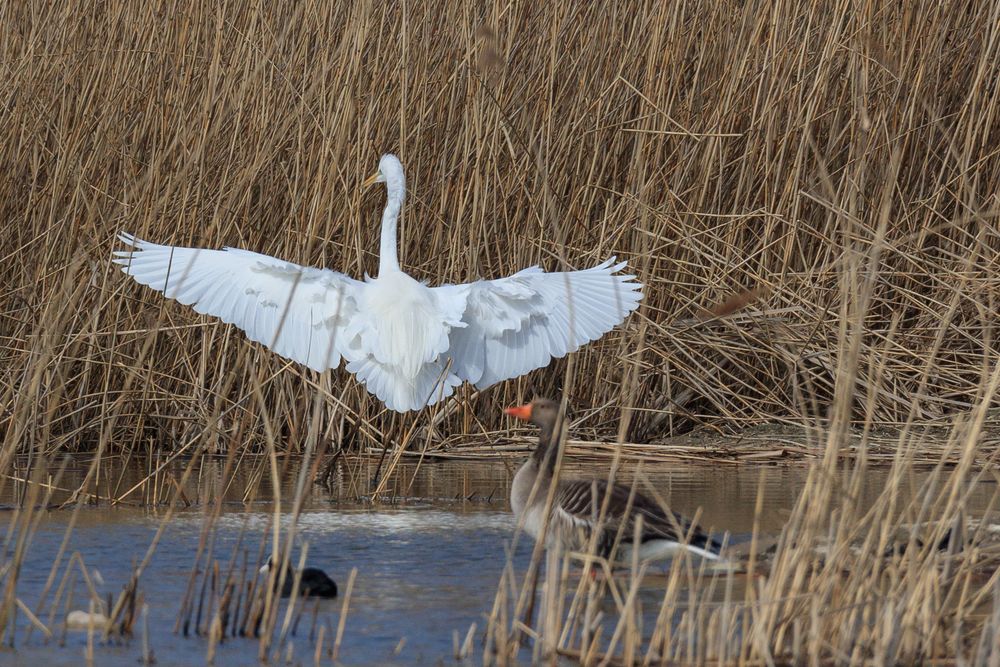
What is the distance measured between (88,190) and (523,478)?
8.66 feet

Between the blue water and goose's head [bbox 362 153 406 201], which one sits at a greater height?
goose's head [bbox 362 153 406 201]

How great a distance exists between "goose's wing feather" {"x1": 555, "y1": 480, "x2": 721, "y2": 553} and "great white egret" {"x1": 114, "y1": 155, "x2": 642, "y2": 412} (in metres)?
1.26

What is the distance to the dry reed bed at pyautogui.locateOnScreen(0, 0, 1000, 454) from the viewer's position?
617 cm

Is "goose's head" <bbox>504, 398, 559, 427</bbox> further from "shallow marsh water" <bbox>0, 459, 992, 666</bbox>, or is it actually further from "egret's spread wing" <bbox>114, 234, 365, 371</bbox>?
"egret's spread wing" <bbox>114, 234, 365, 371</bbox>

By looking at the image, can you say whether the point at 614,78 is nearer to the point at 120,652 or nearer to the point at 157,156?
the point at 157,156

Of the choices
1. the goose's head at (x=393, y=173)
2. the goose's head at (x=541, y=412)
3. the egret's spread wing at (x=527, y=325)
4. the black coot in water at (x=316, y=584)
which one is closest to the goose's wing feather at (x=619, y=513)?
the goose's head at (x=541, y=412)

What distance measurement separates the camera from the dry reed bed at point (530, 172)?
6172 millimetres

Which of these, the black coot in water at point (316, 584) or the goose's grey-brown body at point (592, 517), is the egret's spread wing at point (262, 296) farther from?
the black coot in water at point (316, 584)

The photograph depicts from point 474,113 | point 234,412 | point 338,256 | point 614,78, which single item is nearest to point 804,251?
point 614,78

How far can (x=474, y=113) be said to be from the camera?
20.8ft

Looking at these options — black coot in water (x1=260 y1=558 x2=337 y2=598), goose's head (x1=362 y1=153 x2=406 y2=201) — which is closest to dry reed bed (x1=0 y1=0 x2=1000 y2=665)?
goose's head (x1=362 y1=153 x2=406 y2=201)

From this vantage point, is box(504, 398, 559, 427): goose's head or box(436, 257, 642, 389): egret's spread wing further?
box(436, 257, 642, 389): egret's spread wing

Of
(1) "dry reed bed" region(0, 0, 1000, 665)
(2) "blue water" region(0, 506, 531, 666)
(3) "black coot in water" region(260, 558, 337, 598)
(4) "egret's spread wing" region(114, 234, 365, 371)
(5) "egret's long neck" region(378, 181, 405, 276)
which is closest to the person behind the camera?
(2) "blue water" region(0, 506, 531, 666)

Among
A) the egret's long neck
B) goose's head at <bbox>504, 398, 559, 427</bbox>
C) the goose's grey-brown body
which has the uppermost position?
the egret's long neck
